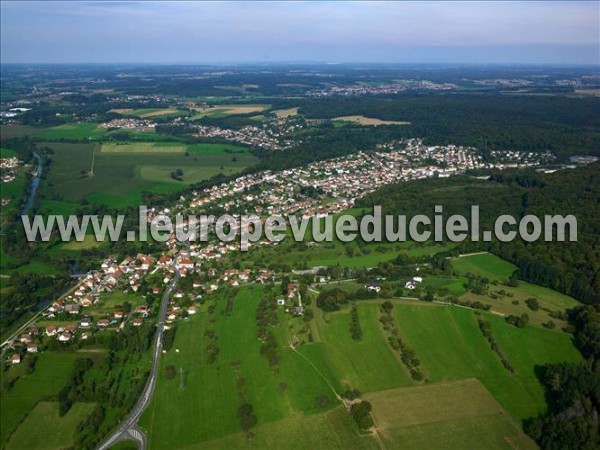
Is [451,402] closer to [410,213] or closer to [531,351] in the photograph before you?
[531,351]

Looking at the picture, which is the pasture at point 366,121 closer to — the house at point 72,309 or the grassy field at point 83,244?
the grassy field at point 83,244

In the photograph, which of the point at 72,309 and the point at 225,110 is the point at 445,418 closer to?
the point at 72,309

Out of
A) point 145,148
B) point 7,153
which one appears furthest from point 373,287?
point 7,153

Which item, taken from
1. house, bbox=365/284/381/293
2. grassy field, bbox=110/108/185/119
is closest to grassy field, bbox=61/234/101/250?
house, bbox=365/284/381/293

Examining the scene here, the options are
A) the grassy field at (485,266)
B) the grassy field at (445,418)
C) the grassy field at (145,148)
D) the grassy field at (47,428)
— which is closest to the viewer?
the grassy field at (445,418)

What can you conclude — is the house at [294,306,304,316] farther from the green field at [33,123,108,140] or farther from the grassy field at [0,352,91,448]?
the green field at [33,123,108,140]

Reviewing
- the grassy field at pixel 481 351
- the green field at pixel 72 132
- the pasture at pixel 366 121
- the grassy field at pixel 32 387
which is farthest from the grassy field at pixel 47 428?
the pasture at pixel 366 121

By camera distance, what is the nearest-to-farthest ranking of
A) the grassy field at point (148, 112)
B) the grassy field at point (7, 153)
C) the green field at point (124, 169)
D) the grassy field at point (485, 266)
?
the grassy field at point (485, 266)
the green field at point (124, 169)
the grassy field at point (7, 153)
the grassy field at point (148, 112)

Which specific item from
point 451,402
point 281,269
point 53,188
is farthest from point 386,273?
point 53,188
